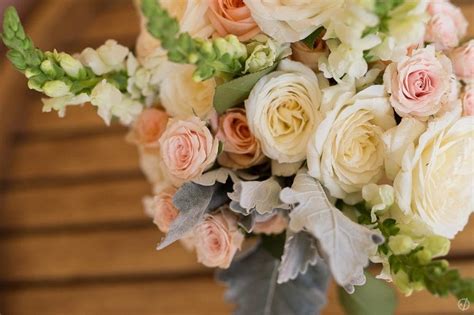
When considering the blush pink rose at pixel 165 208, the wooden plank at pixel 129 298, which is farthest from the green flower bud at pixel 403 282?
the wooden plank at pixel 129 298

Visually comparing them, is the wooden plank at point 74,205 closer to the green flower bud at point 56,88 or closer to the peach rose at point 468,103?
the green flower bud at point 56,88

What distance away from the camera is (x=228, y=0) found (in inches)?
24.9

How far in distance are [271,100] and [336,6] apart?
0.33 feet

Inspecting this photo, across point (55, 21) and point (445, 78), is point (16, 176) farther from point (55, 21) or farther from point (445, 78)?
point (445, 78)

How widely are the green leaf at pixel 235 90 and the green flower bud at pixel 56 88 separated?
138 millimetres

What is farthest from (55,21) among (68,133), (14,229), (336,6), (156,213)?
(336,6)

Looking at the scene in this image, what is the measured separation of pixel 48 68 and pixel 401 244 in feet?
1.12

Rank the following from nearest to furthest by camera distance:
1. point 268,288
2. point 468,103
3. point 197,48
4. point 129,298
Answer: point 197,48 < point 468,103 < point 268,288 < point 129,298

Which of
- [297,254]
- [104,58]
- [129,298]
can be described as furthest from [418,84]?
[129,298]

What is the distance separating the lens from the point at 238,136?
0.67 meters

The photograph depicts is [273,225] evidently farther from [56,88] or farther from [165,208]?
[56,88]

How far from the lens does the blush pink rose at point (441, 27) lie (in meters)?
0.68

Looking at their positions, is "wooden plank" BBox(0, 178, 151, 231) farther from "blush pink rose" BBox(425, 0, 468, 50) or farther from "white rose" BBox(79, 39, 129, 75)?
"blush pink rose" BBox(425, 0, 468, 50)

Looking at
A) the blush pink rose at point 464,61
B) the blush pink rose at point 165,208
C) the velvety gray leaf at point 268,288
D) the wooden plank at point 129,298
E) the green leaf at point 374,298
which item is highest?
the blush pink rose at point 464,61
